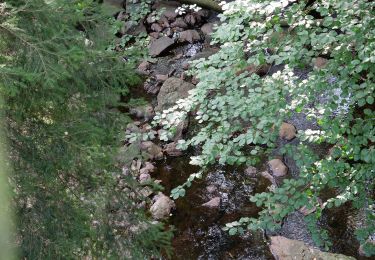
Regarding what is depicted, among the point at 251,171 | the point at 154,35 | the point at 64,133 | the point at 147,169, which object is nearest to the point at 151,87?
the point at 154,35

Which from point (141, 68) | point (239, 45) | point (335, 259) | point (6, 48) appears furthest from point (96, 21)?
point (141, 68)

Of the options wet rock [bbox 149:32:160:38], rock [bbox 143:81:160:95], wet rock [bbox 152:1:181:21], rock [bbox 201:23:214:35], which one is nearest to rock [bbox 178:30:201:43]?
rock [bbox 201:23:214:35]

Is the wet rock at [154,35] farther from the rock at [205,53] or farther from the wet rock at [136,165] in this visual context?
the wet rock at [136,165]

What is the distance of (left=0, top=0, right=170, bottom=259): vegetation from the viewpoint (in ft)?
10.8

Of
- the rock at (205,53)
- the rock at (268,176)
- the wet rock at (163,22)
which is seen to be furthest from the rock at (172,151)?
the wet rock at (163,22)

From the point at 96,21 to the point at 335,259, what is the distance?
3930mm

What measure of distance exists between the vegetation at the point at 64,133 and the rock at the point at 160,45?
5.08 metres

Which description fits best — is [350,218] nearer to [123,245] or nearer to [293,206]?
[293,206]

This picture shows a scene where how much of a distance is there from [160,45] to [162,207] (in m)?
4.50

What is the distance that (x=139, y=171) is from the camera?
23.3ft

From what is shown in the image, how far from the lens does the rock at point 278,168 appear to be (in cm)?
663

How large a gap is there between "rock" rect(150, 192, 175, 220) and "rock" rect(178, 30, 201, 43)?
4.54 metres

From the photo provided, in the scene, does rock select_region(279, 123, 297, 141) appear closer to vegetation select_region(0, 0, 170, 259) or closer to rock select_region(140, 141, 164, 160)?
rock select_region(140, 141, 164, 160)

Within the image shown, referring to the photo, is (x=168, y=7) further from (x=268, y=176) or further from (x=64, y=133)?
(x=64, y=133)
